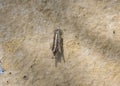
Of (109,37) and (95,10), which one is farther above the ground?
(95,10)

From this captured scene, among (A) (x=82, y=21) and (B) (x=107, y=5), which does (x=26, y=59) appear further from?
(B) (x=107, y=5)

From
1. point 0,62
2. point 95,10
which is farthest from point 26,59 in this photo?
point 95,10

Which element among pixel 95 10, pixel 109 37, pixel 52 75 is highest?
pixel 95 10
